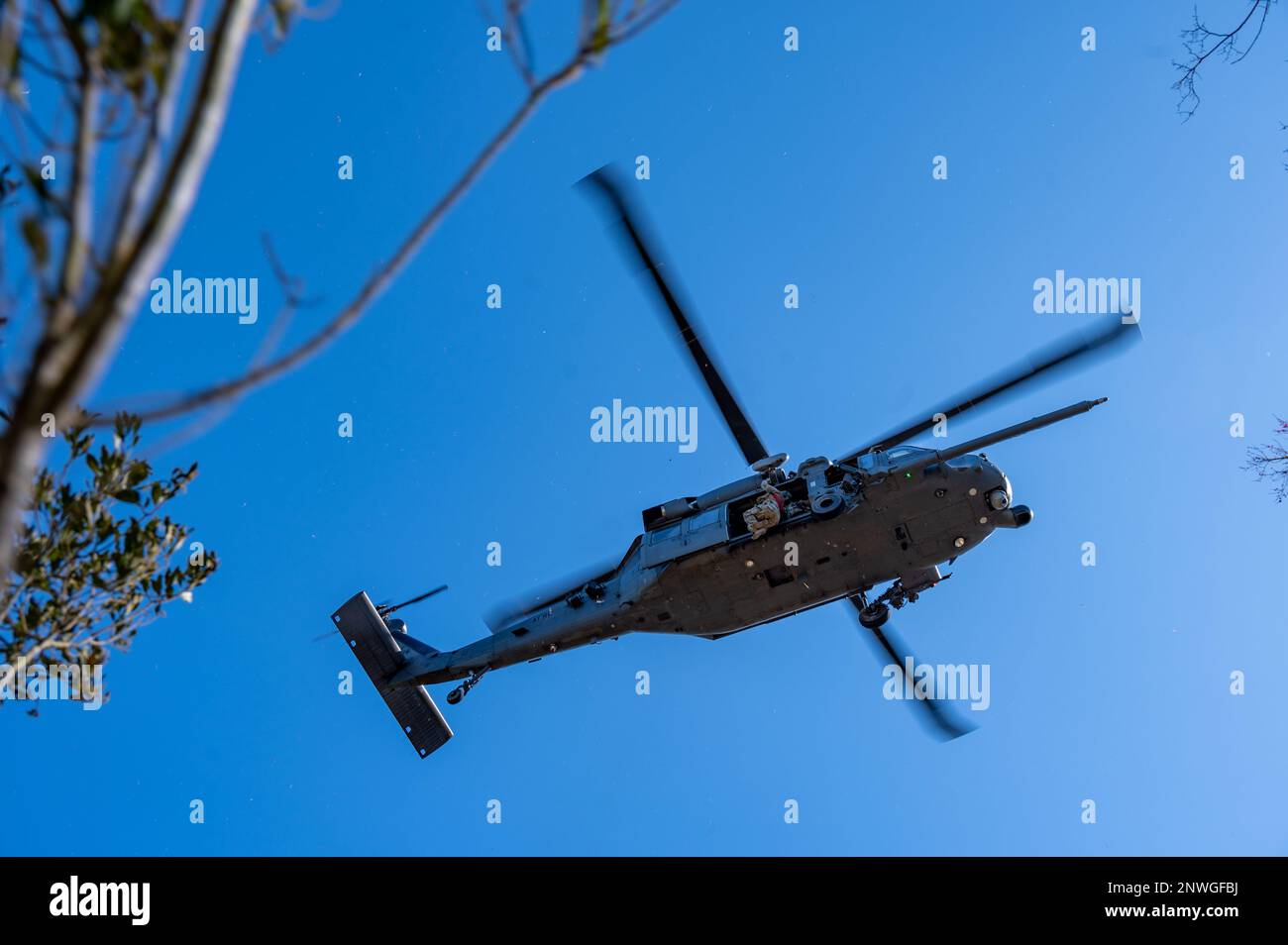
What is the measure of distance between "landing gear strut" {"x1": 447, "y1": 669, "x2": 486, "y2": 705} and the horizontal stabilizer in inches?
92.0

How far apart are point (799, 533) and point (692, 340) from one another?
3277mm

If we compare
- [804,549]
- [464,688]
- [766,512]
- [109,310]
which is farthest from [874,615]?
[109,310]

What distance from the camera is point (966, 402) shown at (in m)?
16.8

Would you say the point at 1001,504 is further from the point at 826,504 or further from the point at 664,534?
the point at 664,534

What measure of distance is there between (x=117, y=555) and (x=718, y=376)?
355 inches

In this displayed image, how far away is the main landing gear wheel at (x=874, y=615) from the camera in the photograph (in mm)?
18141

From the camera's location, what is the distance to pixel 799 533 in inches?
688

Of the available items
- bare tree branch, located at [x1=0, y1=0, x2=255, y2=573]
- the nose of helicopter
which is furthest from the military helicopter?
bare tree branch, located at [x1=0, y1=0, x2=255, y2=573]

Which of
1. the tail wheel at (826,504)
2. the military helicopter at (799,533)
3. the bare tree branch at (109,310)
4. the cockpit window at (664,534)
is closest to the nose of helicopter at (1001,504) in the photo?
the military helicopter at (799,533)

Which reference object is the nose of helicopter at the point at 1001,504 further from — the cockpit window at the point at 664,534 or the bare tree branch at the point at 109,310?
the bare tree branch at the point at 109,310

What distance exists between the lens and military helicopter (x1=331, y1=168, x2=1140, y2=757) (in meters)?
17.1
